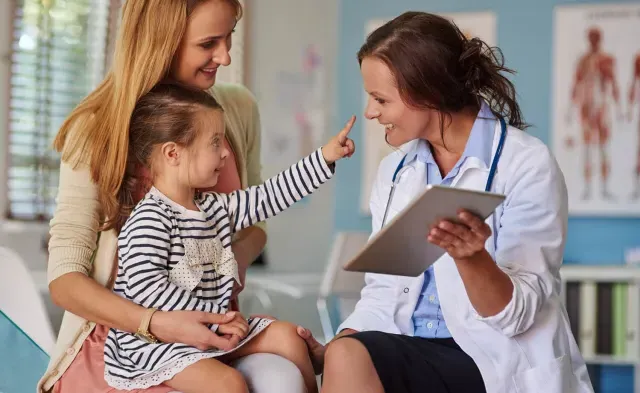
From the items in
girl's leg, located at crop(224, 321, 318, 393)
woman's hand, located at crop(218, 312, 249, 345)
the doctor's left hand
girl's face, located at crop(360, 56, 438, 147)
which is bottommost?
girl's leg, located at crop(224, 321, 318, 393)

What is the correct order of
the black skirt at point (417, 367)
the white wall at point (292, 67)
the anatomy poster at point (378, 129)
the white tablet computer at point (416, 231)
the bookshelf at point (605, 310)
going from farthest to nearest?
the white wall at point (292, 67), the anatomy poster at point (378, 129), the bookshelf at point (605, 310), the black skirt at point (417, 367), the white tablet computer at point (416, 231)

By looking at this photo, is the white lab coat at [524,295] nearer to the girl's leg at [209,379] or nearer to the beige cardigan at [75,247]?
the girl's leg at [209,379]

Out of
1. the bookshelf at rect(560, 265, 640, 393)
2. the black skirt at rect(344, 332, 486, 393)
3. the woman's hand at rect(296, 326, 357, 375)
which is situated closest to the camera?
the black skirt at rect(344, 332, 486, 393)

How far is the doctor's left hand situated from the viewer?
1.35m

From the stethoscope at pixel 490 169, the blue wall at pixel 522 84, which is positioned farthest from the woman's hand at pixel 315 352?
the blue wall at pixel 522 84

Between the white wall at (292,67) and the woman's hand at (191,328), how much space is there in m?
3.66

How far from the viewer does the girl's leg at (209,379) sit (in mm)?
1460

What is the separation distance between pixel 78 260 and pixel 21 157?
9.68ft

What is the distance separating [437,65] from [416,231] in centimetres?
48

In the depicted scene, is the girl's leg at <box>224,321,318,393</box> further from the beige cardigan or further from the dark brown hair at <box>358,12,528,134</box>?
the dark brown hair at <box>358,12,528,134</box>

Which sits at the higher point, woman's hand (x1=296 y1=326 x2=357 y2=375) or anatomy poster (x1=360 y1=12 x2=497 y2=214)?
anatomy poster (x1=360 y1=12 x2=497 y2=214)

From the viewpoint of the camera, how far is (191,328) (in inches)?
60.1

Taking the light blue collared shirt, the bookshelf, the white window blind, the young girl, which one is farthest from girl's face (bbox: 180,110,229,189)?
the white window blind

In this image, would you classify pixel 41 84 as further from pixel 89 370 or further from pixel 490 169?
pixel 490 169
